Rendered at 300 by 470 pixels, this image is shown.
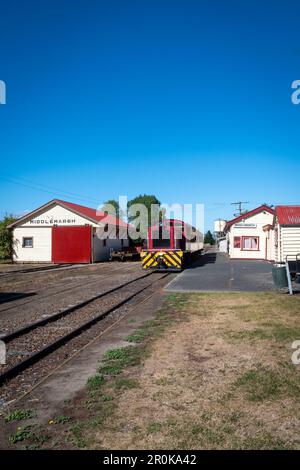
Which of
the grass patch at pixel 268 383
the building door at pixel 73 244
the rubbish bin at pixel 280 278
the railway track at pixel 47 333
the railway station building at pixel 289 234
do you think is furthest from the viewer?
the building door at pixel 73 244

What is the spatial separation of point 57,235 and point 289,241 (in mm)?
20147

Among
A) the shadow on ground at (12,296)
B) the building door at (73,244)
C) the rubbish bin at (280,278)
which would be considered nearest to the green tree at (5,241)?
the building door at (73,244)

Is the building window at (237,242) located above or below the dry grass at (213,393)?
above

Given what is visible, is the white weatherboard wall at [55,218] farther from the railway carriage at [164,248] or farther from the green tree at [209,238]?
the green tree at [209,238]

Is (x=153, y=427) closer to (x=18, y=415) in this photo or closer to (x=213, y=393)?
(x=213, y=393)

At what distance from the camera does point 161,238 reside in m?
21.7

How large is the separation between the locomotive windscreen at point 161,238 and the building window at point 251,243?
1333 centimetres

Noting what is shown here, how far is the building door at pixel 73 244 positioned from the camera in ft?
106

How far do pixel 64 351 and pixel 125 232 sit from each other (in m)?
36.3

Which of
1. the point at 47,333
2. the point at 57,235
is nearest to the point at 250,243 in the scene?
the point at 57,235

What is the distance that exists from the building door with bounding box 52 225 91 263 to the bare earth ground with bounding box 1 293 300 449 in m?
25.2

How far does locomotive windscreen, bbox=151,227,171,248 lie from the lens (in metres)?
21.6

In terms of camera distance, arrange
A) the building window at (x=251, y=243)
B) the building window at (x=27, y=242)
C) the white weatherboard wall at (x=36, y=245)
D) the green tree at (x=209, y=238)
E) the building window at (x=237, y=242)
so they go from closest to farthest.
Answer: the building window at (x=251, y=243), the building window at (x=237, y=242), the white weatherboard wall at (x=36, y=245), the building window at (x=27, y=242), the green tree at (x=209, y=238)

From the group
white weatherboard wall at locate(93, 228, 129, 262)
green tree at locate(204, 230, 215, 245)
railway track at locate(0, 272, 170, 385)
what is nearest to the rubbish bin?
railway track at locate(0, 272, 170, 385)
